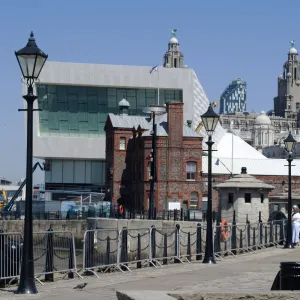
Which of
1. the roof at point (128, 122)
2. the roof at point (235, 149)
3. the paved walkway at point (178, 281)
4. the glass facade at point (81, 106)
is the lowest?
the paved walkway at point (178, 281)

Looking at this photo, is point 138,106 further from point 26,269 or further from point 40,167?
point 26,269

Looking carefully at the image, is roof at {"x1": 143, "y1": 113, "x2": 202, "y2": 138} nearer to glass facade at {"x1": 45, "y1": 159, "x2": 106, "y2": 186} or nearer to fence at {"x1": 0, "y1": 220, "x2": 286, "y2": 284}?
glass facade at {"x1": 45, "y1": 159, "x2": 106, "y2": 186}

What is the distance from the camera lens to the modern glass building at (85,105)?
322ft

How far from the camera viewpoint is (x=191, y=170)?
247 feet

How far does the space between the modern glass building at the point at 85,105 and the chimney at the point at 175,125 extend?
79.9 feet

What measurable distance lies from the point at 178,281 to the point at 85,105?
8026 cm

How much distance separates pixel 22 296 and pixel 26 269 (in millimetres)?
571

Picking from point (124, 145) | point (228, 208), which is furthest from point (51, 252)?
point (124, 145)

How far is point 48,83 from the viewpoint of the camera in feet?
320

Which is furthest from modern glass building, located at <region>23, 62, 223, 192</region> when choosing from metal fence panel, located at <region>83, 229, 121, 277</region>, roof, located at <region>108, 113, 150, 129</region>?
metal fence panel, located at <region>83, 229, 121, 277</region>

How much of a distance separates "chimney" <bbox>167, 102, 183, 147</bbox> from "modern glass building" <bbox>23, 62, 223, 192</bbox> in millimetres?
24367

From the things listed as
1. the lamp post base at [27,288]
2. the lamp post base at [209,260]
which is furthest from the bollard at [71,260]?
the lamp post base at [209,260]

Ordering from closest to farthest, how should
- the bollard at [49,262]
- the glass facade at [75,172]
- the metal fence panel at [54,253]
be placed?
1. the bollard at [49,262]
2. the metal fence panel at [54,253]
3. the glass facade at [75,172]

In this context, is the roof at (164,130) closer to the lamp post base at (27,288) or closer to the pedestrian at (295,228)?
the pedestrian at (295,228)
